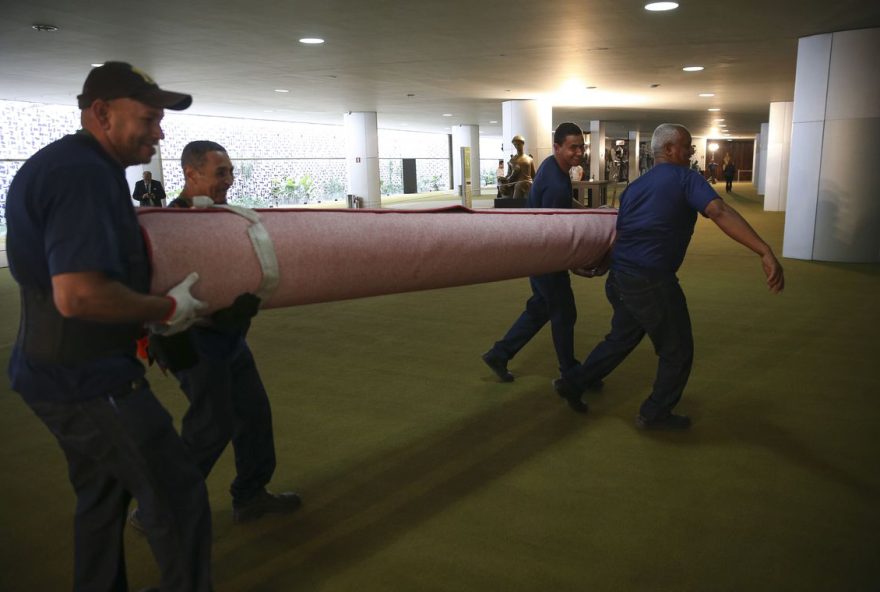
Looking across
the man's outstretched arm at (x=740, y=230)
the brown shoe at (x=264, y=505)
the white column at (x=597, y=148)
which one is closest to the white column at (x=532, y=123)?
the white column at (x=597, y=148)

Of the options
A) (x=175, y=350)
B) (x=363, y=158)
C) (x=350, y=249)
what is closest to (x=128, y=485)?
(x=175, y=350)

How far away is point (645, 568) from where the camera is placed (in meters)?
2.53

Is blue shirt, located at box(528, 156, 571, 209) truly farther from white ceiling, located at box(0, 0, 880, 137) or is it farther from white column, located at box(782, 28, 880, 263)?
white column, located at box(782, 28, 880, 263)

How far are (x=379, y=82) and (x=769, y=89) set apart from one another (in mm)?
10246

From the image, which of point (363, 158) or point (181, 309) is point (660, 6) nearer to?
point (181, 309)

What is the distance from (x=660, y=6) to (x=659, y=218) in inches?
217

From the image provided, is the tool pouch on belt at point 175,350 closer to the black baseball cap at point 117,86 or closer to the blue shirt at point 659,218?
the black baseball cap at point 117,86

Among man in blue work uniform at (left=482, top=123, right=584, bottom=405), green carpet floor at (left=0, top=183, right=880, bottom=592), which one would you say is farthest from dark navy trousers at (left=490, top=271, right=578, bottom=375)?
green carpet floor at (left=0, top=183, right=880, bottom=592)

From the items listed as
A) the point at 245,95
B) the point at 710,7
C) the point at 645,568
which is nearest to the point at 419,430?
the point at 645,568

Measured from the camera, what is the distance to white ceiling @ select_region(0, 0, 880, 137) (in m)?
7.93

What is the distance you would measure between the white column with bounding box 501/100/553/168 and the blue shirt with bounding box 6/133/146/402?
17.1m

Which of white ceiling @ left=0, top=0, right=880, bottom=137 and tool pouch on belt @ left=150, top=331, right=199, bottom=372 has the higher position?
white ceiling @ left=0, top=0, right=880, bottom=137

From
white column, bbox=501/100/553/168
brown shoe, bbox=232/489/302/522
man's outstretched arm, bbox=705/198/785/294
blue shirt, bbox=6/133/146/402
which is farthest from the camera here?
white column, bbox=501/100/553/168

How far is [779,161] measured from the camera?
19188mm
